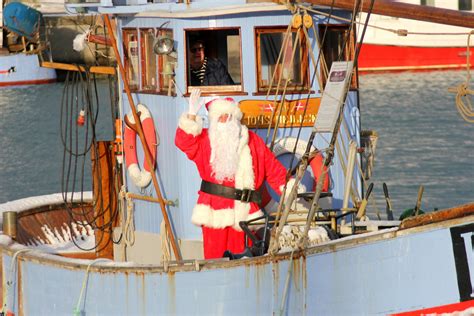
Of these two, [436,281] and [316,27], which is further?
[316,27]

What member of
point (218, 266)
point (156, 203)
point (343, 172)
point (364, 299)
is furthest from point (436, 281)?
point (156, 203)

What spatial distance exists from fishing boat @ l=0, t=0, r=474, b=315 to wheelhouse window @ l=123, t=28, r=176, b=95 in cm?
2

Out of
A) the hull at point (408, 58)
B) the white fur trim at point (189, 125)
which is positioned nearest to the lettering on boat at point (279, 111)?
the white fur trim at point (189, 125)

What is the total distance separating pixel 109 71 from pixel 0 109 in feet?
95.8

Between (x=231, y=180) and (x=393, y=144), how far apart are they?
1839cm

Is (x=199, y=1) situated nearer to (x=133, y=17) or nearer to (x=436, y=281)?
(x=133, y=17)

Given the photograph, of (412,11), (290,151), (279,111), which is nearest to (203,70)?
(279,111)

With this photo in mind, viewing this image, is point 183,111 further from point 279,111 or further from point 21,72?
point 21,72

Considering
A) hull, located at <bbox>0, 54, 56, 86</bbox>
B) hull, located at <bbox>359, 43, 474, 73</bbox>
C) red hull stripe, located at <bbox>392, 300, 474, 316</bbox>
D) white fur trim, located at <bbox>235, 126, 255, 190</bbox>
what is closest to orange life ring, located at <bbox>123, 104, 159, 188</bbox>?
white fur trim, located at <bbox>235, 126, 255, 190</bbox>

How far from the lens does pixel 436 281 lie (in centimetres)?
948

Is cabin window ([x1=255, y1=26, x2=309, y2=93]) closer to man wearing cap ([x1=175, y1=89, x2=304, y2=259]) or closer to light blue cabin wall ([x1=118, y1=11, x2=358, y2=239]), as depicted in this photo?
light blue cabin wall ([x1=118, y1=11, x2=358, y2=239])

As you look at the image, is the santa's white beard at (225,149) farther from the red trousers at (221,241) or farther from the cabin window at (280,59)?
the cabin window at (280,59)

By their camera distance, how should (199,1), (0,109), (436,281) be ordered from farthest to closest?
(0,109)
(199,1)
(436,281)

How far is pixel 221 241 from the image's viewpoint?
35.3 feet
